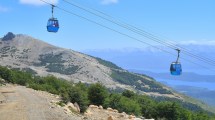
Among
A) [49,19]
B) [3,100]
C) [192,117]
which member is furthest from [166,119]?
[49,19]

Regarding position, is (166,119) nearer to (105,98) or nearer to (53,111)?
(105,98)

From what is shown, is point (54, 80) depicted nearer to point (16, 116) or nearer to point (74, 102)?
point (74, 102)

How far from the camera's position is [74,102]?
69.9 metres

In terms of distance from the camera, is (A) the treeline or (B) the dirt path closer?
(B) the dirt path

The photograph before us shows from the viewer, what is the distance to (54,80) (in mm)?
122188

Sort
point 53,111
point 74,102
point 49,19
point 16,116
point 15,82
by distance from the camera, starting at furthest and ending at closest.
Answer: point 15,82 < point 74,102 < point 53,111 < point 16,116 < point 49,19

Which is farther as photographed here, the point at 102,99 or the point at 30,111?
the point at 102,99

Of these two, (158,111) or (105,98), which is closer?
(105,98)

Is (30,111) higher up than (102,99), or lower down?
lower down

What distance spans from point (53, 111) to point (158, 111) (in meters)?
51.6

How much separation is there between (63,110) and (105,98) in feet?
101

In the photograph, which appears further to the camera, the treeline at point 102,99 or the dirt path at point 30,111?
the treeline at point 102,99

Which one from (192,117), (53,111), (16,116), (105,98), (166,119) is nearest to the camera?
(16,116)

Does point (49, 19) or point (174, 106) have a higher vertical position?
point (49, 19)
